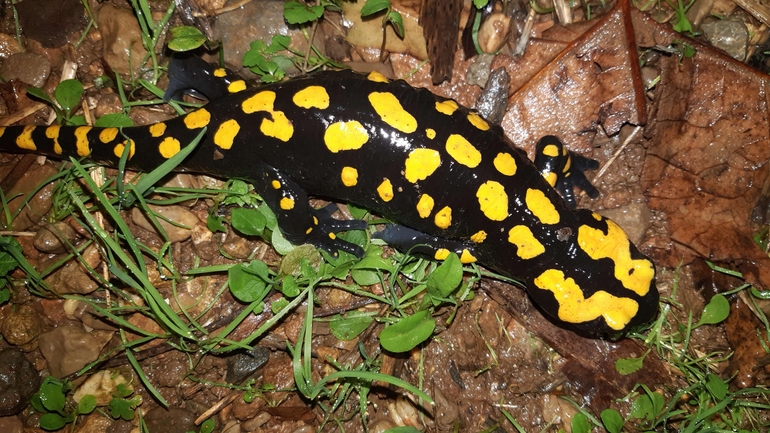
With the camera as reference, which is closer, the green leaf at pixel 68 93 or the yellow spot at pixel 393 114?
the yellow spot at pixel 393 114

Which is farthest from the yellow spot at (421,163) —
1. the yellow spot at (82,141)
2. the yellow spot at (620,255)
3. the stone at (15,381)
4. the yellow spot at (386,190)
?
the stone at (15,381)

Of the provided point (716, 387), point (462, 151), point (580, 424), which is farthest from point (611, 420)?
point (462, 151)

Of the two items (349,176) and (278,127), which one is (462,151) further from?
(278,127)

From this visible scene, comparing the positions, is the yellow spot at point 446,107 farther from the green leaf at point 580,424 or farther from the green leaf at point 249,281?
the green leaf at point 580,424

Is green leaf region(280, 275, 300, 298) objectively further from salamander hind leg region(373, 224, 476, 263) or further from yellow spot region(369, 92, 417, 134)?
yellow spot region(369, 92, 417, 134)

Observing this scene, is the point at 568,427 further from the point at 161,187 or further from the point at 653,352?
the point at 161,187

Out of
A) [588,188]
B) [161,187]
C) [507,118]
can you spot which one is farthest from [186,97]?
[588,188]
